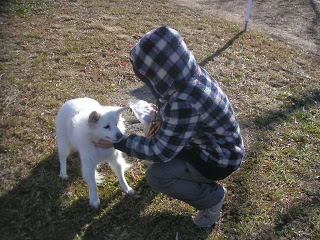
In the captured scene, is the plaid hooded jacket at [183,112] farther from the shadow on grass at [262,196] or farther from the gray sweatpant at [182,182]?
the shadow on grass at [262,196]

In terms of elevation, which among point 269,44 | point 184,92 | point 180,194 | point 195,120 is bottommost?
point 269,44

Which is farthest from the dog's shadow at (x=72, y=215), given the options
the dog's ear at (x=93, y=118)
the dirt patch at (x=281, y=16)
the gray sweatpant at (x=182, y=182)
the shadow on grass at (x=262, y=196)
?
the dirt patch at (x=281, y=16)

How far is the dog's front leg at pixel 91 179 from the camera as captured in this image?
2.69 meters

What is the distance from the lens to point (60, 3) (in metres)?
7.06

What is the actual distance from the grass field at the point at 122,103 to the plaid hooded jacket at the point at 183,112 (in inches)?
24.4

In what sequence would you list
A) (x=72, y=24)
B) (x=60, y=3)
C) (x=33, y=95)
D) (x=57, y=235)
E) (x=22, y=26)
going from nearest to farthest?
(x=57, y=235) → (x=33, y=95) → (x=22, y=26) → (x=72, y=24) → (x=60, y=3)

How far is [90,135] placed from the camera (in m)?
2.62

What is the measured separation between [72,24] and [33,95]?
257 centimetres

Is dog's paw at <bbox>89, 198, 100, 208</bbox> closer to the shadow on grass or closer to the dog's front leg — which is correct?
the dog's front leg

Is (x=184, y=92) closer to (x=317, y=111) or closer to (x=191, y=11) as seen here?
(x=317, y=111)

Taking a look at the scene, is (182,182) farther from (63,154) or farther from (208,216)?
(63,154)

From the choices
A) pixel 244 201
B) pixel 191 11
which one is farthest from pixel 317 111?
pixel 191 11

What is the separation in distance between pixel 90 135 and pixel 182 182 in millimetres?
802

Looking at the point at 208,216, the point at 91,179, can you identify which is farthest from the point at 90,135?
the point at 208,216
